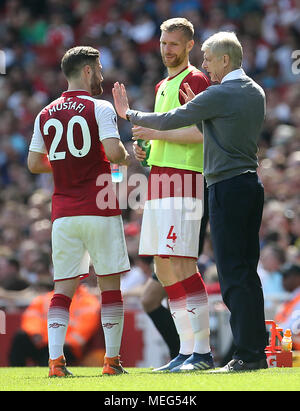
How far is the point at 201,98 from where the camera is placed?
596 centimetres

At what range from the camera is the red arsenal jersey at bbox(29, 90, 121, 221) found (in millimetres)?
6266

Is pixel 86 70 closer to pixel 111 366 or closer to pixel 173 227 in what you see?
pixel 173 227

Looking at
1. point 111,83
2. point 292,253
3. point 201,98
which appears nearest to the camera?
point 201,98

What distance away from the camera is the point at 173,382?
542 cm

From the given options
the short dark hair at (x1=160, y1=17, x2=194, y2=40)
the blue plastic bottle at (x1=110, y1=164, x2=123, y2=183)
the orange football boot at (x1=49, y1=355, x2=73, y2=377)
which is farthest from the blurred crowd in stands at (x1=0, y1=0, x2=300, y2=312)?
the orange football boot at (x1=49, y1=355, x2=73, y2=377)

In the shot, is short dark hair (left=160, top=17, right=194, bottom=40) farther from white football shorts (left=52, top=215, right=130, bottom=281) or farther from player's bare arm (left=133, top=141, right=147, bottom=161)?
white football shorts (left=52, top=215, right=130, bottom=281)

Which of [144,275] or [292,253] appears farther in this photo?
[144,275]

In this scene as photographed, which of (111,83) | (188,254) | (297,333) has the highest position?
(111,83)

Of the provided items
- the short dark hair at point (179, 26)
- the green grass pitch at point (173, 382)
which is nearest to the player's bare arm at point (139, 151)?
the short dark hair at point (179, 26)

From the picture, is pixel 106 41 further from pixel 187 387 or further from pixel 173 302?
pixel 187 387

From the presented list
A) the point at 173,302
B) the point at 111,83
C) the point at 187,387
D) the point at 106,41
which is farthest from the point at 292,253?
the point at 106,41

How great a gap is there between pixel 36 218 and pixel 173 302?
6747 millimetres

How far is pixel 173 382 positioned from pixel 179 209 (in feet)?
4.77

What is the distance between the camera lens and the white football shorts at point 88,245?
20.7 ft
